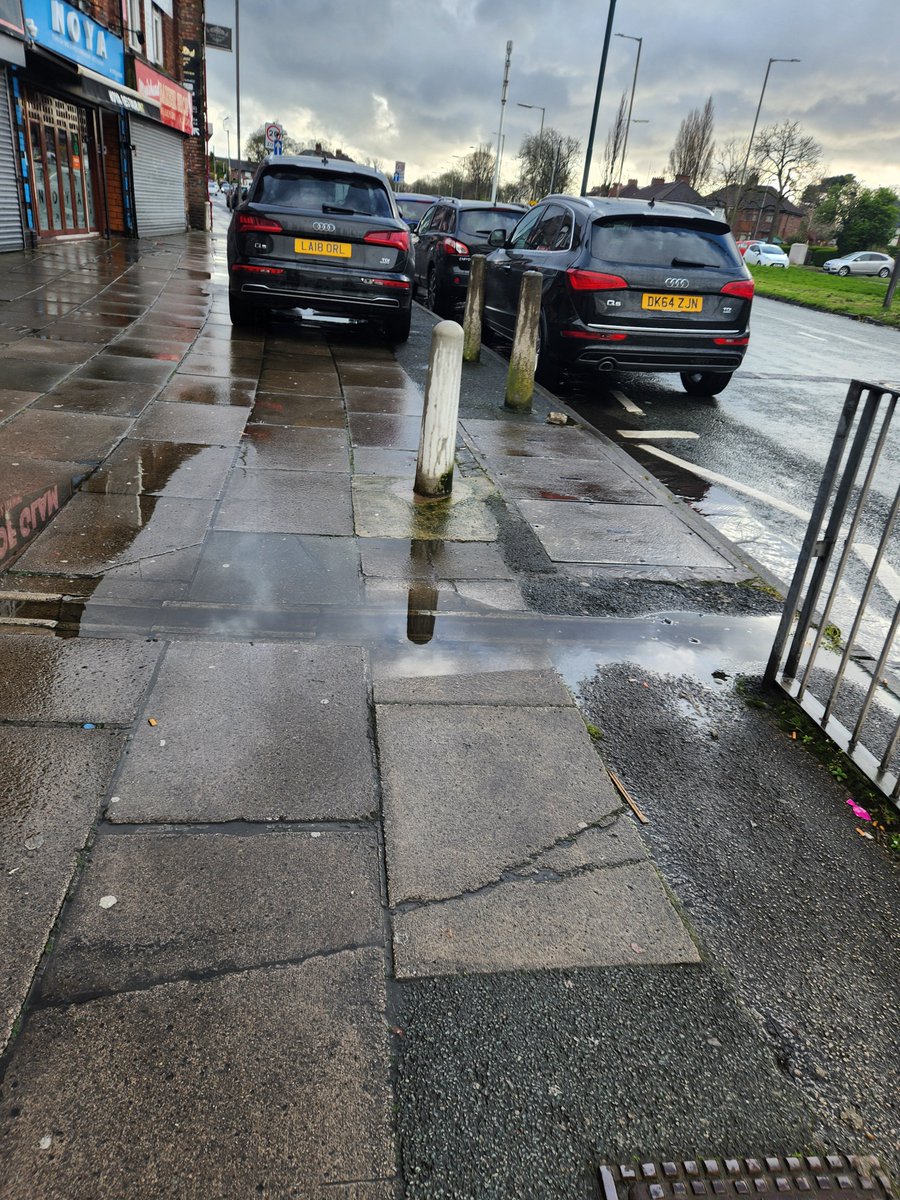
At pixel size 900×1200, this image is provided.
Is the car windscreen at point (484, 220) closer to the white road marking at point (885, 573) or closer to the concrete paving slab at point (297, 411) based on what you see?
the concrete paving slab at point (297, 411)

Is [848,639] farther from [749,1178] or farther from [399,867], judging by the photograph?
[749,1178]

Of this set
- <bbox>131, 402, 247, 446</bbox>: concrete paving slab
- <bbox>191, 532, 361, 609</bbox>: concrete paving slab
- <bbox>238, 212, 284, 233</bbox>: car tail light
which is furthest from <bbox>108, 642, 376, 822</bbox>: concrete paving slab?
<bbox>238, 212, 284, 233</bbox>: car tail light

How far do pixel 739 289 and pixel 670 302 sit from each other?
722mm

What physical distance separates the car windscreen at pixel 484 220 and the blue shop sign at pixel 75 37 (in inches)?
313

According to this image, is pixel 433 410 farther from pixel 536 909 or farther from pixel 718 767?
pixel 536 909

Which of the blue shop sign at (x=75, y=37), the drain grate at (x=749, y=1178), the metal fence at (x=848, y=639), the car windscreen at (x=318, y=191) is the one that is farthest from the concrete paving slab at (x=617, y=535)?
→ the blue shop sign at (x=75, y=37)

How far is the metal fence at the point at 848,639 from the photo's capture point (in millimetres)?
2889

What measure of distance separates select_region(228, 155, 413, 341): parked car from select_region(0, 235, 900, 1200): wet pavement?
16.8ft

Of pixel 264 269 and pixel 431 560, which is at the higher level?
pixel 264 269

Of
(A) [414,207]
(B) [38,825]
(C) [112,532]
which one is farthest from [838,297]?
(B) [38,825]

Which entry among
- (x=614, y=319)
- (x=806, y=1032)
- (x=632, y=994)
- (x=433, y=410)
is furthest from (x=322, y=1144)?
(x=614, y=319)

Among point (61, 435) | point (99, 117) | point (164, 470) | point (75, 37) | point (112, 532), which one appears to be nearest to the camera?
point (112, 532)

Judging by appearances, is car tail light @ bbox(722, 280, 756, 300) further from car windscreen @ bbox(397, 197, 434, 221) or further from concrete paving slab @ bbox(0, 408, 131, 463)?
car windscreen @ bbox(397, 197, 434, 221)

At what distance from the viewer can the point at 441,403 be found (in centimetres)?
498
